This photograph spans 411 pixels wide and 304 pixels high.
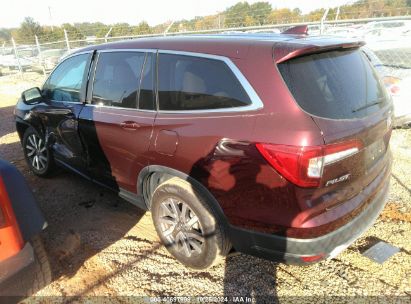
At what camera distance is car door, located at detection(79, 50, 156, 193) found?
9.80 ft

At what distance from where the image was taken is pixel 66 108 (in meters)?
3.88

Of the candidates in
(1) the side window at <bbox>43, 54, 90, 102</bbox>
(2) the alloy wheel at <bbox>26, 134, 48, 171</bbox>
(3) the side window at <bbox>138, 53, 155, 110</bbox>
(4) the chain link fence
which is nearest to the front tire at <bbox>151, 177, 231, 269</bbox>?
(3) the side window at <bbox>138, 53, 155, 110</bbox>

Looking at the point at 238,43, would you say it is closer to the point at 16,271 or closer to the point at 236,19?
the point at 16,271

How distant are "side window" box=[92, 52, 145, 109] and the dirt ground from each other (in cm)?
128

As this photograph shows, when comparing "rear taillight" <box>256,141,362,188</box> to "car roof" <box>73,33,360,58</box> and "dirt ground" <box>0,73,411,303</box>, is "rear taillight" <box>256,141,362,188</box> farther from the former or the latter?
"dirt ground" <box>0,73,411,303</box>

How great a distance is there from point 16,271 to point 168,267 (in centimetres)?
121

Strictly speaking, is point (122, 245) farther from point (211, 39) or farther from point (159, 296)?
point (211, 39)

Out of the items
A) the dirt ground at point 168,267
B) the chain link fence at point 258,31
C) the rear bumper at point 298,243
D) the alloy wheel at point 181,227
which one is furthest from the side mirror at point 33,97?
the rear bumper at point 298,243

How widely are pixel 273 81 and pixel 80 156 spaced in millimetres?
2494

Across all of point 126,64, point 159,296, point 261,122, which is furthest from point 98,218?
point 261,122

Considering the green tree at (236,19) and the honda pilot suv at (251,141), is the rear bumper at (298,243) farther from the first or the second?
the green tree at (236,19)

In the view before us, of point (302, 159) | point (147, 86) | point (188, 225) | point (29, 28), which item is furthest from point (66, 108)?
point (29, 28)

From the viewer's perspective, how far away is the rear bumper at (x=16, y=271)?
84.6 inches

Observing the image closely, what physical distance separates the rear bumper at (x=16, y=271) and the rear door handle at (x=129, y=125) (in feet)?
3.97
